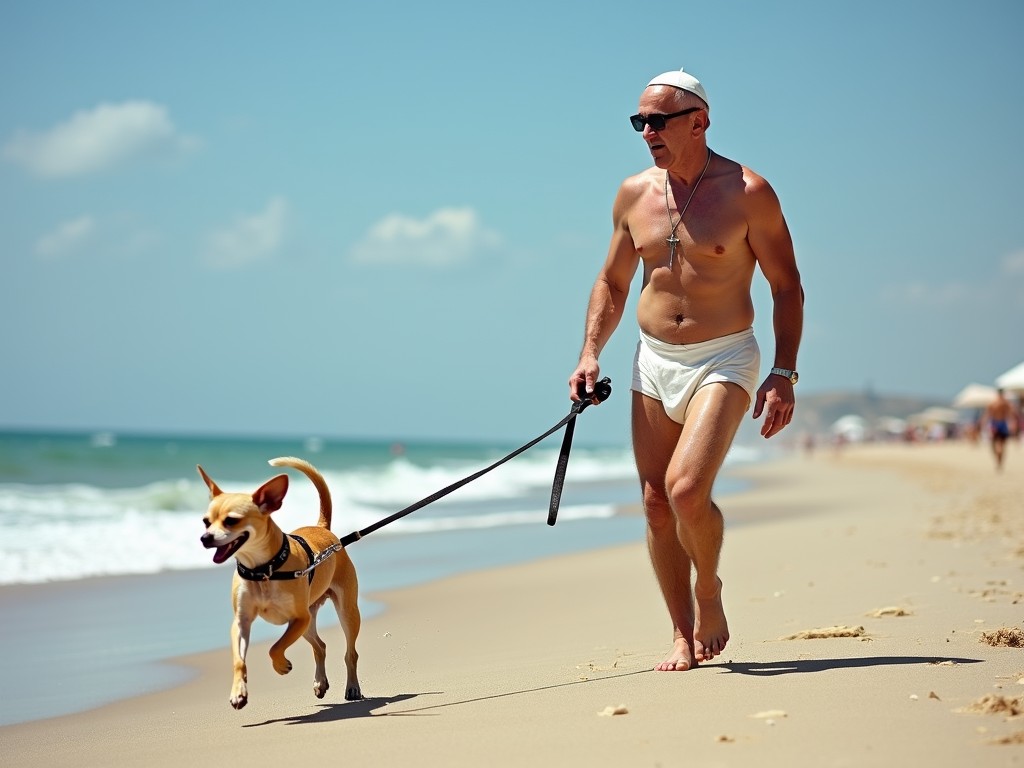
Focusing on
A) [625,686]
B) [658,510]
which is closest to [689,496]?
[658,510]

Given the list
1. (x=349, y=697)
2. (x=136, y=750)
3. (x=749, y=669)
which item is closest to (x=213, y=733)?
(x=136, y=750)

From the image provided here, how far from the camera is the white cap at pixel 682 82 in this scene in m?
4.63

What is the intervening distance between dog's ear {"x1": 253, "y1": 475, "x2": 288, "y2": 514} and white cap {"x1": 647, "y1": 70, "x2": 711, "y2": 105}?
219 centimetres

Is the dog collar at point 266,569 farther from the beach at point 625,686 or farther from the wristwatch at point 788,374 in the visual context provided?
the wristwatch at point 788,374

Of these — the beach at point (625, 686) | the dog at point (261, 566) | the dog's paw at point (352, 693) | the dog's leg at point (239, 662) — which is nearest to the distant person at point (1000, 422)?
the beach at point (625, 686)

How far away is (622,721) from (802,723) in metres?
0.59

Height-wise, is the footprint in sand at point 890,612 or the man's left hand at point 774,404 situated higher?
the man's left hand at point 774,404

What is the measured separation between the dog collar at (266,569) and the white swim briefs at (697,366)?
1672 mm

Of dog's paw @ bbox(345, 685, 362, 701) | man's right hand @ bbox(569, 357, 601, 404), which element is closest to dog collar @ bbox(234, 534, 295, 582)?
dog's paw @ bbox(345, 685, 362, 701)

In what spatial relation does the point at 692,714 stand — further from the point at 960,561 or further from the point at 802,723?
the point at 960,561

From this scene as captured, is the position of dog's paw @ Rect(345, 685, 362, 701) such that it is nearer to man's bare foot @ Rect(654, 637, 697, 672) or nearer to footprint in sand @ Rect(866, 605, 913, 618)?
man's bare foot @ Rect(654, 637, 697, 672)

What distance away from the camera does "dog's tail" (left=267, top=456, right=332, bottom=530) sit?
4609mm

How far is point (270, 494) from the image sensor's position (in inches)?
165

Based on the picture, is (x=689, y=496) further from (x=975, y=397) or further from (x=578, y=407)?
(x=975, y=397)
